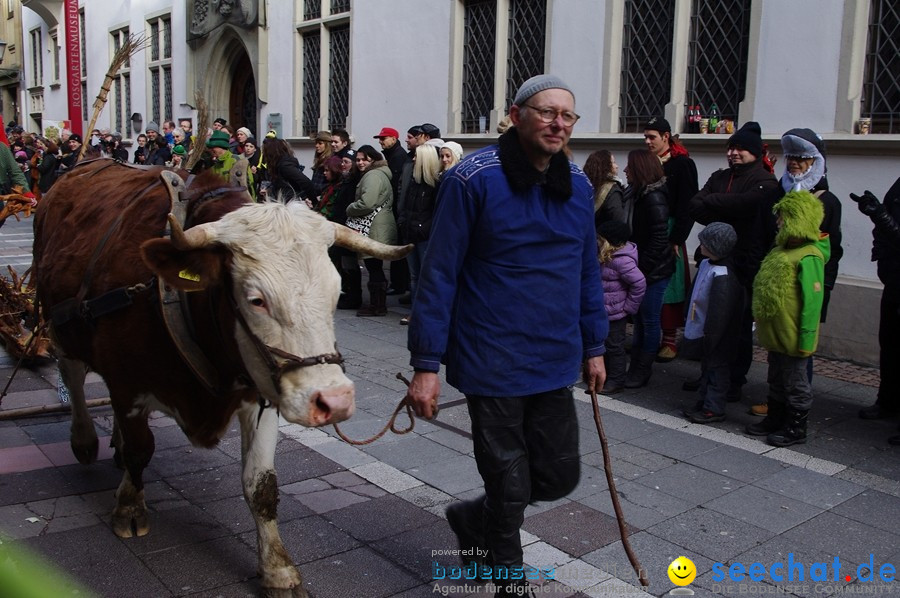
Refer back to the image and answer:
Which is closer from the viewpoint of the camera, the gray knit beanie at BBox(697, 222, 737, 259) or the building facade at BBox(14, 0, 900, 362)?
the gray knit beanie at BBox(697, 222, 737, 259)

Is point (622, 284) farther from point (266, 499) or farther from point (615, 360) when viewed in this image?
point (266, 499)

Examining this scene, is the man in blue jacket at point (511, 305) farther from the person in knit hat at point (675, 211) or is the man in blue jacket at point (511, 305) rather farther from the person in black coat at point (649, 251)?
the person in knit hat at point (675, 211)

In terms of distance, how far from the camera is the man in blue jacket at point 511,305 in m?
3.05

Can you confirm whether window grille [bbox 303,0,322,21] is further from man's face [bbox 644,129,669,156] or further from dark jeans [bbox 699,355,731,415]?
dark jeans [bbox 699,355,731,415]

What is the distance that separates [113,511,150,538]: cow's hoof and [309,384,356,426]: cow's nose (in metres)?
1.64

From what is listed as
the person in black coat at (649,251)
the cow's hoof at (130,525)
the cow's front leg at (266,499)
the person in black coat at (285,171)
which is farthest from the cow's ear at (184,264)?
the person in black coat at (285,171)

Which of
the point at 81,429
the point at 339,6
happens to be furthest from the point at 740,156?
the point at 339,6

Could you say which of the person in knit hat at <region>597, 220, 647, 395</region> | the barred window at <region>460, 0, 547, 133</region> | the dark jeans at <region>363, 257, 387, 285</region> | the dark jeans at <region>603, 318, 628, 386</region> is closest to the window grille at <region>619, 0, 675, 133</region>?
the barred window at <region>460, 0, 547, 133</region>

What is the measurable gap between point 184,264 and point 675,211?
528cm

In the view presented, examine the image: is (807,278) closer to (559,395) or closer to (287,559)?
(559,395)

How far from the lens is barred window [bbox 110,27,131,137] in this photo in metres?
23.8

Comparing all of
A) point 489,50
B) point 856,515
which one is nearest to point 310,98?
point 489,50

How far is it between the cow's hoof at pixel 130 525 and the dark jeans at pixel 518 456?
170 centimetres

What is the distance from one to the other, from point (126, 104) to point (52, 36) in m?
8.43
